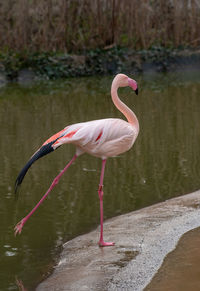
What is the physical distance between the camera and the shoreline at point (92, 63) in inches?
550

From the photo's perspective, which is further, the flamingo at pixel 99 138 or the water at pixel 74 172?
the water at pixel 74 172

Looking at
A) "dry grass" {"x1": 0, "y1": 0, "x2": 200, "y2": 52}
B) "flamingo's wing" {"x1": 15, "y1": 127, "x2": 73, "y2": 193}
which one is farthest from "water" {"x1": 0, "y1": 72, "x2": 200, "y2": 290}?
"dry grass" {"x1": 0, "y1": 0, "x2": 200, "y2": 52}

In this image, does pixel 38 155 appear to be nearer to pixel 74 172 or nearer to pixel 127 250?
pixel 127 250

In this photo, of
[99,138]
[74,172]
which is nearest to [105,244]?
[99,138]

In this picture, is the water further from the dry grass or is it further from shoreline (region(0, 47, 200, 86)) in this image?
the dry grass

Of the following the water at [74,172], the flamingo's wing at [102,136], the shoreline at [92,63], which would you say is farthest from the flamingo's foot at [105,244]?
the shoreline at [92,63]

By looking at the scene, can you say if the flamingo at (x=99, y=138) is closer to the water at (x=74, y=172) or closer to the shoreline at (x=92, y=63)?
the water at (x=74, y=172)

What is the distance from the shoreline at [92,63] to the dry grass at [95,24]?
25 cm

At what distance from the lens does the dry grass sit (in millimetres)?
13883

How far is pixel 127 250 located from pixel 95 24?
451 inches

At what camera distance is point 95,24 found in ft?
48.2

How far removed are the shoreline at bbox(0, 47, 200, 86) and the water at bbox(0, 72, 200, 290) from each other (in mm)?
3333

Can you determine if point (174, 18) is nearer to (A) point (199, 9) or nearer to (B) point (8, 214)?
(A) point (199, 9)

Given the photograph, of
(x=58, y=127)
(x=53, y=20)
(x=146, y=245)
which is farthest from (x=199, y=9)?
(x=146, y=245)
